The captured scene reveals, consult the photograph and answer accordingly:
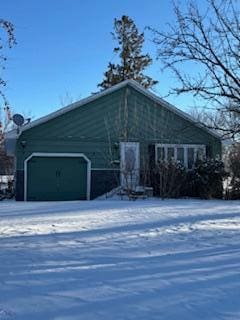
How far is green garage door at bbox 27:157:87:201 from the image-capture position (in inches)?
910

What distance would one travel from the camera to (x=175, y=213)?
42.9 feet

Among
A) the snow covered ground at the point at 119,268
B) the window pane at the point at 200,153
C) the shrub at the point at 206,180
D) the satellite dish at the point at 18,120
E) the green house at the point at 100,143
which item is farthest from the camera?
the window pane at the point at 200,153

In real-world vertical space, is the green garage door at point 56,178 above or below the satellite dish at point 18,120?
below

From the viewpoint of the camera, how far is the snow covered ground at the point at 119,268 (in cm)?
492

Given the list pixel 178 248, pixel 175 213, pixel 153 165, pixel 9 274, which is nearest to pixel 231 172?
pixel 153 165

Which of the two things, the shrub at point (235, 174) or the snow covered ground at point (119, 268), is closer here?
the snow covered ground at point (119, 268)

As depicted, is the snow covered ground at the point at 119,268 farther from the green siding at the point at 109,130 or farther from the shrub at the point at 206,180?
the green siding at the point at 109,130

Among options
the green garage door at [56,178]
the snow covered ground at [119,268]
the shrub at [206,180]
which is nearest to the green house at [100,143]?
the green garage door at [56,178]

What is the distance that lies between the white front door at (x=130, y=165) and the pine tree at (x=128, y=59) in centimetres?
2204

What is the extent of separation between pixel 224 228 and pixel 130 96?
14.6 meters

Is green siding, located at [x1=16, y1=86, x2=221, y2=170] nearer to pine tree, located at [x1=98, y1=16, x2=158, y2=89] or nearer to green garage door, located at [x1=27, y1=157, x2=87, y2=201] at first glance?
green garage door, located at [x1=27, y1=157, x2=87, y2=201]

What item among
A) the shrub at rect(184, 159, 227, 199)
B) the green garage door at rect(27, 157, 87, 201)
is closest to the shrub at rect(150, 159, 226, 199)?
the shrub at rect(184, 159, 227, 199)

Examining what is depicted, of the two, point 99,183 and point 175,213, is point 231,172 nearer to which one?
point 99,183

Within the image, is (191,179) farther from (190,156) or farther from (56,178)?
(56,178)
